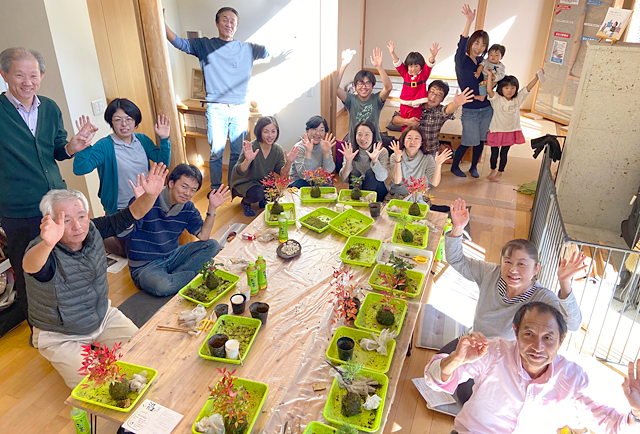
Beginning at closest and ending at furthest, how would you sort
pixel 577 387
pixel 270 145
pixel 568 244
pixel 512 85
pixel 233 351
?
pixel 577 387 → pixel 233 351 → pixel 568 244 → pixel 270 145 → pixel 512 85

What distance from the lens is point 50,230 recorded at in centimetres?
216

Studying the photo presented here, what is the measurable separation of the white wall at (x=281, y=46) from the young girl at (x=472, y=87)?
1.71 meters

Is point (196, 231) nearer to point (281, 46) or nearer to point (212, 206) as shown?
point (212, 206)

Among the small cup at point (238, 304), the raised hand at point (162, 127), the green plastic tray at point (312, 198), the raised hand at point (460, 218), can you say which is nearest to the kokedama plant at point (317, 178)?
the green plastic tray at point (312, 198)

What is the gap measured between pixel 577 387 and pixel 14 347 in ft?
11.3

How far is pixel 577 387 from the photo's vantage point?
1827 mm

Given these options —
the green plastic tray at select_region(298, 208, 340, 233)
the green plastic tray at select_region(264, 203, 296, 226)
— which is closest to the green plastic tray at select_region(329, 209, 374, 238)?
the green plastic tray at select_region(298, 208, 340, 233)

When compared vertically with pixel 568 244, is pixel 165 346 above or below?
below

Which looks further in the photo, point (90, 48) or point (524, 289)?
point (90, 48)

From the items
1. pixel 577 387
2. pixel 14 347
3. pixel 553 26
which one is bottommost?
pixel 14 347

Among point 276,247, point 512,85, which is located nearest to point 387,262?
point 276,247

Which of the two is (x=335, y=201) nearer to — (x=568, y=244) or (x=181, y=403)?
(x=568, y=244)

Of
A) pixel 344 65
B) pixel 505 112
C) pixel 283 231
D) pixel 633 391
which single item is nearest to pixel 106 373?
pixel 283 231

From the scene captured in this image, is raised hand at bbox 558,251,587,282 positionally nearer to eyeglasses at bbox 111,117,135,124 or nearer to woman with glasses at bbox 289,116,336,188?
woman with glasses at bbox 289,116,336,188
